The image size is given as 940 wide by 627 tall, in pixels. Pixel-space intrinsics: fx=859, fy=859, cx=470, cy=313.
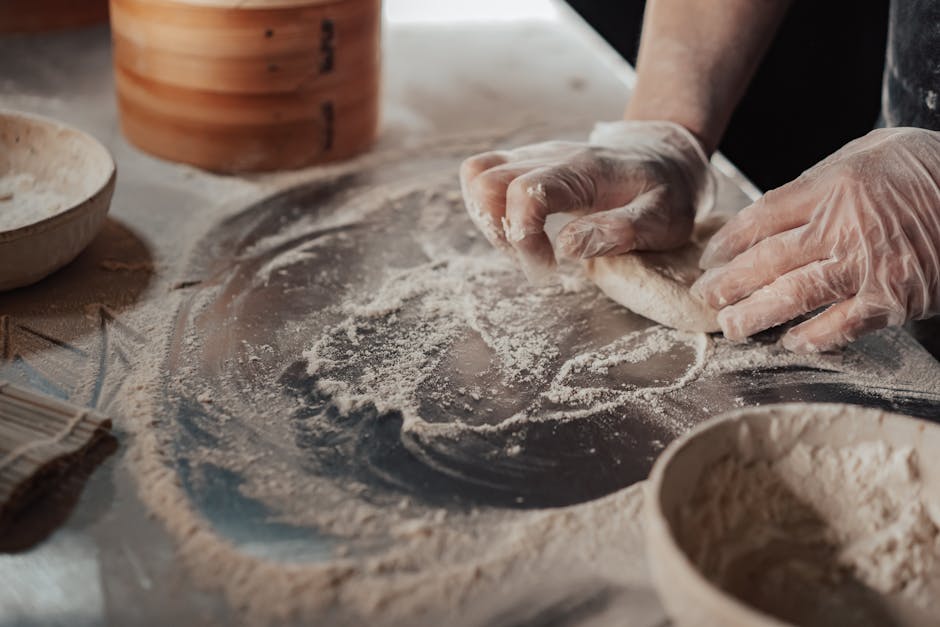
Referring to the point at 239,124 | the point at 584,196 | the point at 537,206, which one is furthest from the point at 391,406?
the point at 239,124

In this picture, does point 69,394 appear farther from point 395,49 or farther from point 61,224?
point 395,49

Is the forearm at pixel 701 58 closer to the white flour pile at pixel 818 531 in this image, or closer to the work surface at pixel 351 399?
the work surface at pixel 351 399

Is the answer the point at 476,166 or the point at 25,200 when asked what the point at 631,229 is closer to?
the point at 476,166

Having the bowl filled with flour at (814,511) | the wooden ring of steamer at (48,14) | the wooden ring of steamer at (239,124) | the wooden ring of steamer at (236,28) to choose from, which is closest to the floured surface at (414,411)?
the bowl filled with flour at (814,511)

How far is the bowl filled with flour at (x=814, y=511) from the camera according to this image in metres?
0.83

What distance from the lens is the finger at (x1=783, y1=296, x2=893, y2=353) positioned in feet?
3.93

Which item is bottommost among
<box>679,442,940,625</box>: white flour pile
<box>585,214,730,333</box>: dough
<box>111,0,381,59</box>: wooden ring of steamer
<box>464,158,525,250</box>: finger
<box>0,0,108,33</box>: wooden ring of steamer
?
<box>0,0,108,33</box>: wooden ring of steamer

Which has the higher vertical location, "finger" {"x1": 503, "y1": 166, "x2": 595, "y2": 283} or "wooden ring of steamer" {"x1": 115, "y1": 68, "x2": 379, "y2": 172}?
"finger" {"x1": 503, "y1": 166, "x2": 595, "y2": 283}

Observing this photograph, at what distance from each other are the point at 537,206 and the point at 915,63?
0.72m

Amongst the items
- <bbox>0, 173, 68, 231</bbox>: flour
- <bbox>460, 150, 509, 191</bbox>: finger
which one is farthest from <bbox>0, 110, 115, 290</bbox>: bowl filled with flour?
<bbox>460, 150, 509, 191</bbox>: finger

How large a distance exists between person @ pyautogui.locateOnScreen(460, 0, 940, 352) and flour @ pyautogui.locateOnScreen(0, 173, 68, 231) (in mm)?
710

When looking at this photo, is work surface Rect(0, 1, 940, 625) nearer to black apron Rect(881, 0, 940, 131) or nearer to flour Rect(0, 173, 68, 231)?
flour Rect(0, 173, 68, 231)

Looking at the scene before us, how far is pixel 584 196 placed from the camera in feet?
4.36

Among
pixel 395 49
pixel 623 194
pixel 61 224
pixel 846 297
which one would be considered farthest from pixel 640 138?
pixel 395 49
